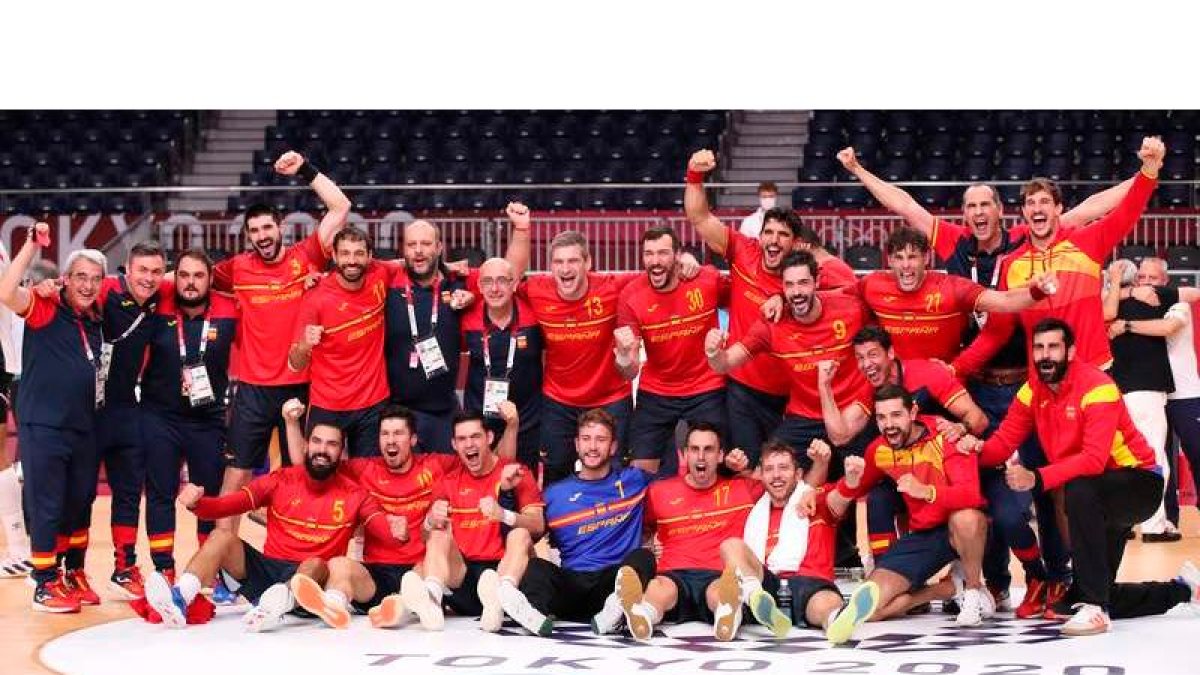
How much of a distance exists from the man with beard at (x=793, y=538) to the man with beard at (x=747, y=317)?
67 cm

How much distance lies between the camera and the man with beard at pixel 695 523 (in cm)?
761

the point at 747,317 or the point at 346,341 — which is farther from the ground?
the point at 747,317

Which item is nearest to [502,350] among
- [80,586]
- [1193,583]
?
[80,586]

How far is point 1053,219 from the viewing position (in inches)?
312

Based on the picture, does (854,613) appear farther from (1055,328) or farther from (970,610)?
(1055,328)

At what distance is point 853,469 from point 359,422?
2.55m

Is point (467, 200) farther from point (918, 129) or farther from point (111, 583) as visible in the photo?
point (111, 583)

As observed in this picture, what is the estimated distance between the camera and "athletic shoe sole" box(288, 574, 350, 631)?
7.45 meters

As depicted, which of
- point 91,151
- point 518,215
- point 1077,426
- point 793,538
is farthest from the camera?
point 91,151

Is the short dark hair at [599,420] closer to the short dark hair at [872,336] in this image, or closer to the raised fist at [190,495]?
the short dark hair at [872,336]

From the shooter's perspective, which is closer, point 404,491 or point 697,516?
point 697,516

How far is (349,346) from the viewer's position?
334 inches
